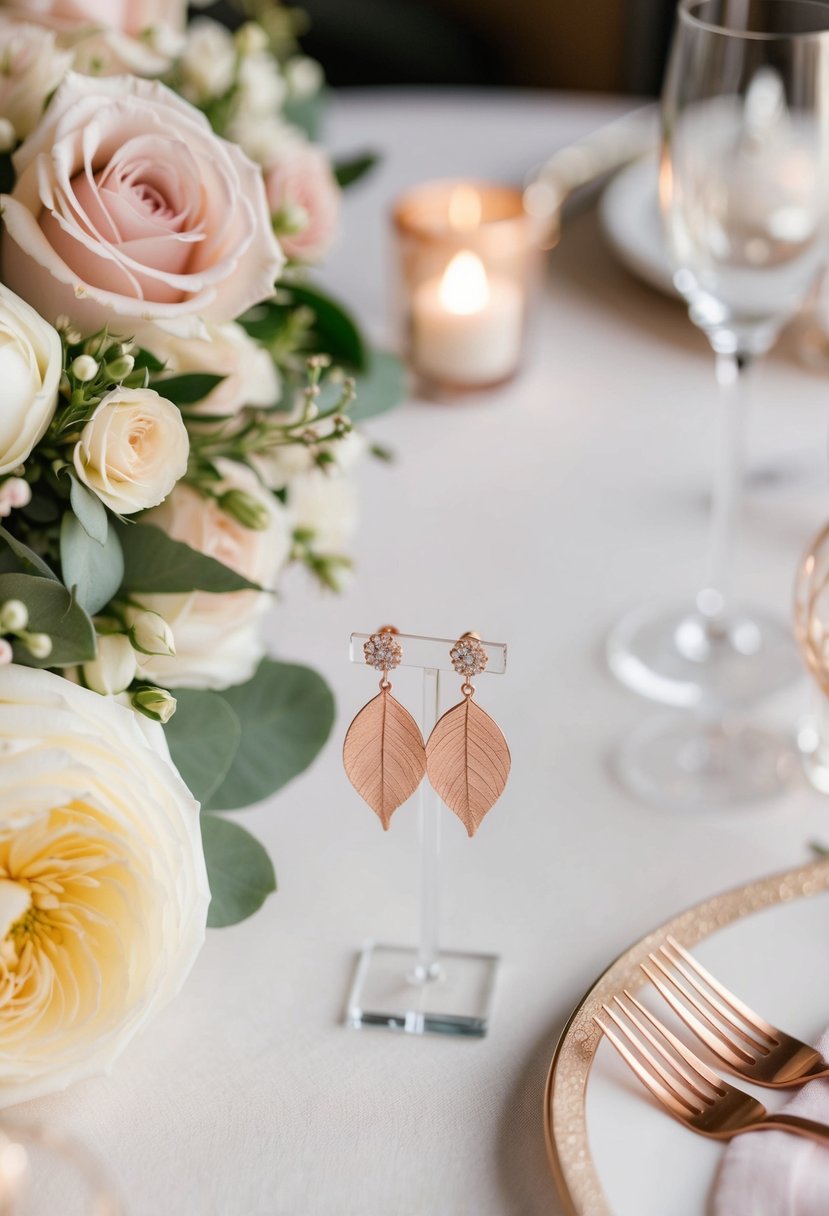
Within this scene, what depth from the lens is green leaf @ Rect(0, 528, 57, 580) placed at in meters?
0.53

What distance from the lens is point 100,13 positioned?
92 cm

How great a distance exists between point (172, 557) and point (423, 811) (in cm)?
16

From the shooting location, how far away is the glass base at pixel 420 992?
574 mm

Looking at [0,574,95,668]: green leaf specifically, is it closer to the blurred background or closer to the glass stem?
the glass stem

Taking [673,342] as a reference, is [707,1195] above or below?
below

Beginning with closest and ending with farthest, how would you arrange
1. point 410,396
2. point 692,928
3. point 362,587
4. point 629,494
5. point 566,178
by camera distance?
→ 1. point 692,928
2. point 362,587
3. point 629,494
4. point 410,396
5. point 566,178

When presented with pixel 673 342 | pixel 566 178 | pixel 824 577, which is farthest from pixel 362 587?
pixel 566 178

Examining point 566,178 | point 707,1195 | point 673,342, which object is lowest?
point 707,1195

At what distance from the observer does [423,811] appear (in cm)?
56

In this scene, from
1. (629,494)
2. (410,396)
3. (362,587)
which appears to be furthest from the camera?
(410,396)

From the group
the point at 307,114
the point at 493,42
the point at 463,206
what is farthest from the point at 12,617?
the point at 493,42

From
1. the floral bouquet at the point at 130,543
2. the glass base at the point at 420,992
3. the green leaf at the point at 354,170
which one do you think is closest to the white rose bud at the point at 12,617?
the floral bouquet at the point at 130,543

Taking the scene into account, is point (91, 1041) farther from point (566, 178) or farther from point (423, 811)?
point (566, 178)

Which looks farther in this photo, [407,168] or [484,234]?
[407,168]
